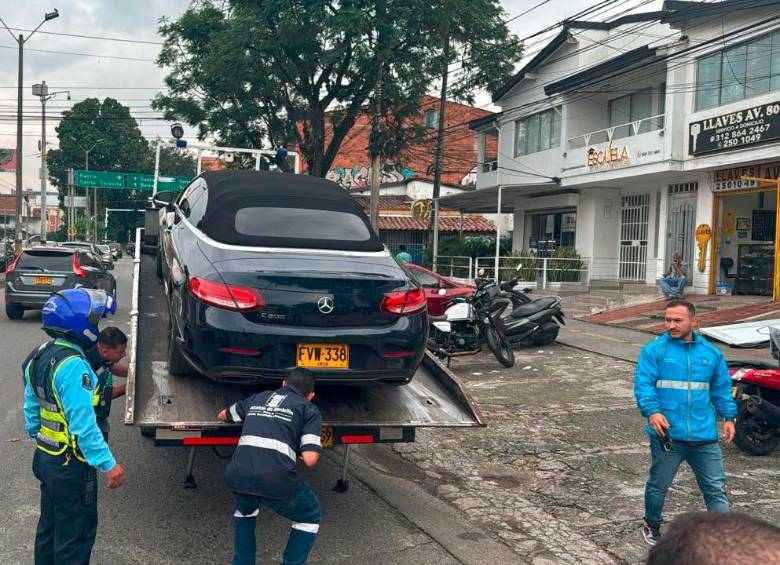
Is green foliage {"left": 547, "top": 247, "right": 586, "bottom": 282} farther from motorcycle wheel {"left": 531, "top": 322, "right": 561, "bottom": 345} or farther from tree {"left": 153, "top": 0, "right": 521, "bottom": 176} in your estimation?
motorcycle wheel {"left": 531, "top": 322, "right": 561, "bottom": 345}

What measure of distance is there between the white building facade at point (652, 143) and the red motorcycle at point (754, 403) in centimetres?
1070

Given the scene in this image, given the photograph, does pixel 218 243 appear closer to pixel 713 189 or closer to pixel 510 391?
pixel 510 391

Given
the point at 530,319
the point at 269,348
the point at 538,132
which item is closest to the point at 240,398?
the point at 269,348

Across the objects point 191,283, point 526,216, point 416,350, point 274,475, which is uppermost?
point 526,216

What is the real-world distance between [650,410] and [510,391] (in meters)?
5.09

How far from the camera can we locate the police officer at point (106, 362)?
13.4 ft

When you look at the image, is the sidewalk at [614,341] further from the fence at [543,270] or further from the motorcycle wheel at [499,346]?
the fence at [543,270]

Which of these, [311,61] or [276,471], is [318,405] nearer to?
[276,471]

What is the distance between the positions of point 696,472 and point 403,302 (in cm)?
213

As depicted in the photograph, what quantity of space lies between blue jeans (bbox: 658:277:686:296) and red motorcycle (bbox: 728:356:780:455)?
10830mm

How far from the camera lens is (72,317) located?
3834 mm

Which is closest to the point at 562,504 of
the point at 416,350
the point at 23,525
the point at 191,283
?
the point at 416,350

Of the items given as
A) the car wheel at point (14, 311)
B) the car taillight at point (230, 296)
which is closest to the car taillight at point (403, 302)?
the car taillight at point (230, 296)

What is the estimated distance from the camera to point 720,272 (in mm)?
18719
